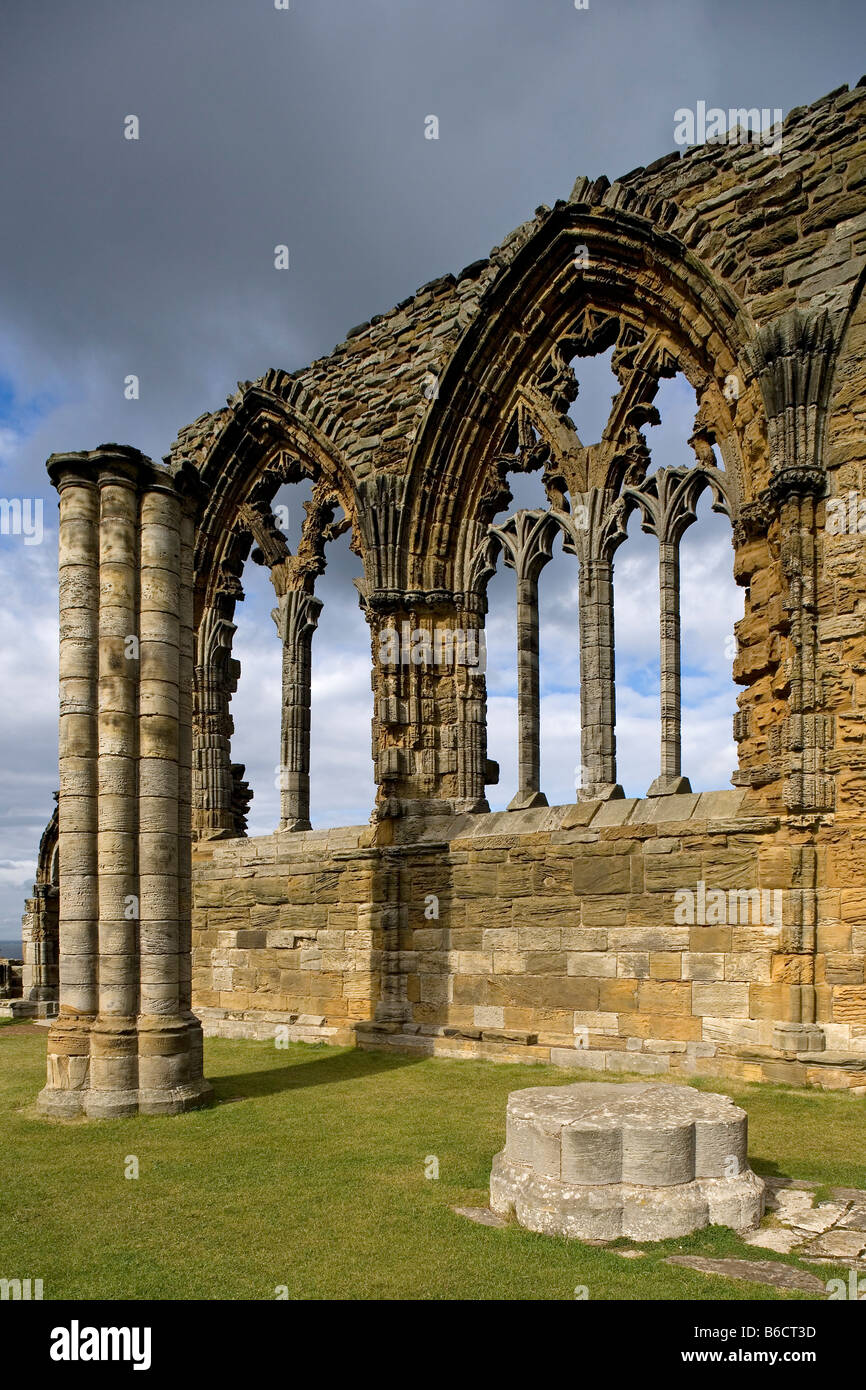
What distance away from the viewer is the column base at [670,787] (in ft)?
34.9

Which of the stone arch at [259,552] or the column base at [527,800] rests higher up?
the stone arch at [259,552]

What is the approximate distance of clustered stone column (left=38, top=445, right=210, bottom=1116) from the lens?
8383mm

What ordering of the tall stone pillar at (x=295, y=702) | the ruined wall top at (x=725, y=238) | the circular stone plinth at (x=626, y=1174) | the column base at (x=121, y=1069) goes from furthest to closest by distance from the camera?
the tall stone pillar at (x=295, y=702)
the ruined wall top at (x=725, y=238)
the column base at (x=121, y=1069)
the circular stone plinth at (x=626, y=1174)

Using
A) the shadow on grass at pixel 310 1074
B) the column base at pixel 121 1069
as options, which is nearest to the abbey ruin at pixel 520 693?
the column base at pixel 121 1069

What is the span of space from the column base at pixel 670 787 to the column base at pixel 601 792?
466 mm

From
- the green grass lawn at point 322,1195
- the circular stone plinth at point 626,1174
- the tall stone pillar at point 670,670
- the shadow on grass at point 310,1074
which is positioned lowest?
the shadow on grass at point 310,1074

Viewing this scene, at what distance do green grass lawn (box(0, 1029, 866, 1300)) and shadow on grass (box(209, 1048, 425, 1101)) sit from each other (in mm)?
57

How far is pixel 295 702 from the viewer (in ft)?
48.2

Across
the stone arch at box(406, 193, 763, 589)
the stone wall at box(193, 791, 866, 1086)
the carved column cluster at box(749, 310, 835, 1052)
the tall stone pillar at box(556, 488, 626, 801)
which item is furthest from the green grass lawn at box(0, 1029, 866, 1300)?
the stone arch at box(406, 193, 763, 589)

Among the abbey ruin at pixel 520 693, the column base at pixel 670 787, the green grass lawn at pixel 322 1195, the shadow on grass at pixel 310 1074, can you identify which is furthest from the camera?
the column base at pixel 670 787

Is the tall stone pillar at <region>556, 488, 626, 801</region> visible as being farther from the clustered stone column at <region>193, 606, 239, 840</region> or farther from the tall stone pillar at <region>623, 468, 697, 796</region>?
the clustered stone column at <region>193, 606, 239, 840</region>

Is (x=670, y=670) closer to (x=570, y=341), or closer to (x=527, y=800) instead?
(x=527, y=800)

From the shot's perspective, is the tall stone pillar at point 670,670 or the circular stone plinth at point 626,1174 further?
the tall stone pillar at point 670,670

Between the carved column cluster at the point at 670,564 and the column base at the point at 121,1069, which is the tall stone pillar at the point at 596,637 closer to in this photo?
the carved column cluster at the point at 670,564
